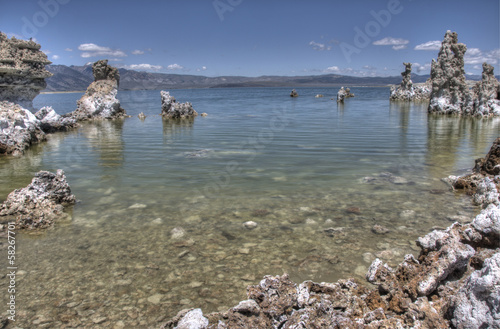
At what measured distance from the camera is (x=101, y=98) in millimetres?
29234

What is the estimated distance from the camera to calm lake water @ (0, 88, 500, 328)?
427 centimetres

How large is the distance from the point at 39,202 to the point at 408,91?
199 feet

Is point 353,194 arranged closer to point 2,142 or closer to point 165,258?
point 165,258

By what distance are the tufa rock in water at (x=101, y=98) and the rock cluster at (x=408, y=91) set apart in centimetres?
4671

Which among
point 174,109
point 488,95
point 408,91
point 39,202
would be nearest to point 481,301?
point 39,202

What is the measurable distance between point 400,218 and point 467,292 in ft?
13.1

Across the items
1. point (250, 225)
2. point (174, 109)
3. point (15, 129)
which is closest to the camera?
point (250, 225)

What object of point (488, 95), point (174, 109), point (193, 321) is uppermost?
point (488, 95)

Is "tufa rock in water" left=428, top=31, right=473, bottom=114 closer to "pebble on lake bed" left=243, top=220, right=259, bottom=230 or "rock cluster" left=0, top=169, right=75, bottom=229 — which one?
"pebble on lake bed" left=243, top=220, right=259, bottom=230

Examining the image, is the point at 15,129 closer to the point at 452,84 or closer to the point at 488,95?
the point at 488,95

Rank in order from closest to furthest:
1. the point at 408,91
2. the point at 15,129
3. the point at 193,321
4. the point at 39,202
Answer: the point at 193,321
the point at 39,202
the point at 15,129
the point at 408,91

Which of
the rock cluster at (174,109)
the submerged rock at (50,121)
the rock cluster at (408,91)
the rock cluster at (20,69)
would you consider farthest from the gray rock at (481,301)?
the rock cluster at (408,91)

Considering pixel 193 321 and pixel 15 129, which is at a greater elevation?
pixel 15 129

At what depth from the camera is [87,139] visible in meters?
17.8
